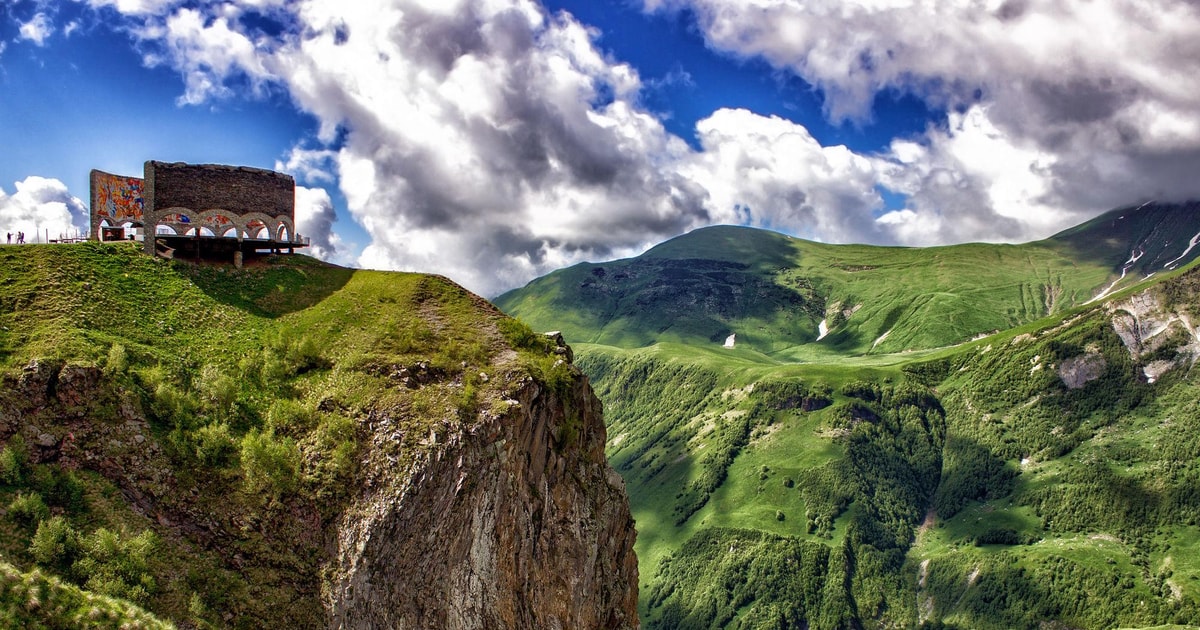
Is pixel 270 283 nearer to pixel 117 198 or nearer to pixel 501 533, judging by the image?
pixel 117 198

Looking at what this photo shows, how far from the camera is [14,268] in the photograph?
44.3 m

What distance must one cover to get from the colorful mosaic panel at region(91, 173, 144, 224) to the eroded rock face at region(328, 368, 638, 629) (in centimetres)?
3183

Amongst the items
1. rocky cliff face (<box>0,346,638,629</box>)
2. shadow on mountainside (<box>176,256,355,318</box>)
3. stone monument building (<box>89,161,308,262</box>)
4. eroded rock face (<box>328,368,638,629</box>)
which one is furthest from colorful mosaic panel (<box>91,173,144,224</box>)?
eroded rock face (<box>328,368,638,629</box>)

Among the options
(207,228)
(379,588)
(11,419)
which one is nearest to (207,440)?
(11,419)

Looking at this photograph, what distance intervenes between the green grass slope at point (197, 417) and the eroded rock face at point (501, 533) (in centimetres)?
145

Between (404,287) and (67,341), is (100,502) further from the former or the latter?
(404,287)

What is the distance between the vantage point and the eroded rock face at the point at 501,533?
39250 millimetres

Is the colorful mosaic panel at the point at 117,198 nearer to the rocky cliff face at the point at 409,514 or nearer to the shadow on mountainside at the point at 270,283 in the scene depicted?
the shadow on mountainside at the point at 270,283

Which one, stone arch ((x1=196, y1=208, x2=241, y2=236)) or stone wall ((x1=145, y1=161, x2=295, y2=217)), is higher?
stone wall ((x1=145, y1=161, x2=295, y2=217))

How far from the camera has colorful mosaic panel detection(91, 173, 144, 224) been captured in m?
54.6

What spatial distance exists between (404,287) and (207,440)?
727 inches

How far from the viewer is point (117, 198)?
55.2m

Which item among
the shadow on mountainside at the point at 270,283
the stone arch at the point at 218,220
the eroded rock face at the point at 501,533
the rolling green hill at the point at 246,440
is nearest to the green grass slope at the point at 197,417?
the rolling green hill at the point at 246,440

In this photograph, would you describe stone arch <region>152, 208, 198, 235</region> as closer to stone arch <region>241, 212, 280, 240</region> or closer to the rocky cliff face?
stone arch <region>241, 212, 280, 240</region>
